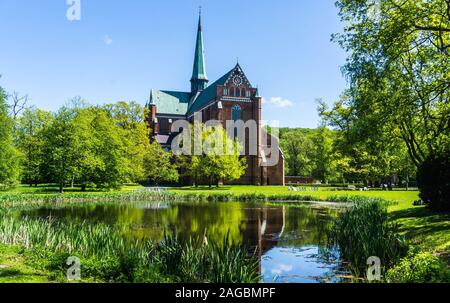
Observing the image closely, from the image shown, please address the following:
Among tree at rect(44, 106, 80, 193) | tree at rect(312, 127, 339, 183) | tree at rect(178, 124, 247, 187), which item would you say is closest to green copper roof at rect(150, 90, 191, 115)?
tree at rect(178, 124, 247, 187)

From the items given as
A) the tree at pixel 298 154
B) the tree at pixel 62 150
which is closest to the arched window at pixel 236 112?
the tree at pixel 298 154

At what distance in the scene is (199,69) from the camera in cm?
7638

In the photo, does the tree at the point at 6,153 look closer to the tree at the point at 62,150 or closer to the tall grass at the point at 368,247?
the tree at the point at 62,150

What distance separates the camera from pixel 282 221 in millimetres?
22531

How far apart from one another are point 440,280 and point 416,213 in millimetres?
12907

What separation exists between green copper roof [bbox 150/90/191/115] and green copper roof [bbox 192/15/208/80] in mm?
5578

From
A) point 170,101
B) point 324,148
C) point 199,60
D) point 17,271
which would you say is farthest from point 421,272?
point 170,101

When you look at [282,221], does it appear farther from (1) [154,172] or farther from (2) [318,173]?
(2) [318,173]

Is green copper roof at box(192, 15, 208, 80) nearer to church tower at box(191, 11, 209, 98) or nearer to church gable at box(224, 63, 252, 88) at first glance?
church tower at box(191, 11, 209, 98)

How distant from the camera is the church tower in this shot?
2963 inches

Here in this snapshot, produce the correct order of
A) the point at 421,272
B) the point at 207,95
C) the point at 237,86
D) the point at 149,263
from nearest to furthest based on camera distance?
the point at 421,272 < the point at 149,263 < the point at 237,86 < the point at 207,95

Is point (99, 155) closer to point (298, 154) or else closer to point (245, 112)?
point (245, 112)

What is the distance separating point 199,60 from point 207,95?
455 inches

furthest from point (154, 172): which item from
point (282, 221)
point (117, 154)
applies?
point (282, 221)
